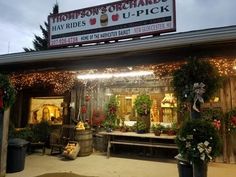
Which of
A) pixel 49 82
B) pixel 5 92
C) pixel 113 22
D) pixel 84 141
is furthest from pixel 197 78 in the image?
pixel 49 82

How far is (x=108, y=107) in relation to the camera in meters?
9.32

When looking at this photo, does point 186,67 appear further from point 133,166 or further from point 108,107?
point 108,107

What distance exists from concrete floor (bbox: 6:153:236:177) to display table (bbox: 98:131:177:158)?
1.58ft

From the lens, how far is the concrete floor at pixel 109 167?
643 cm

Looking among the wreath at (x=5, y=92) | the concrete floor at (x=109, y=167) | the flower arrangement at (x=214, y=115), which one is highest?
the wreath at (x=5, y=92)

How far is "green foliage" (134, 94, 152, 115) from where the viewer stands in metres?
8.73

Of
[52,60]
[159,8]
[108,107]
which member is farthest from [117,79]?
[52,60]

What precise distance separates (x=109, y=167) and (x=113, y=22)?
12.9 ft

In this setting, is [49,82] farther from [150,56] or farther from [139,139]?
[150,56]

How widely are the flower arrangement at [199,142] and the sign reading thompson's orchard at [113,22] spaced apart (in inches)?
112

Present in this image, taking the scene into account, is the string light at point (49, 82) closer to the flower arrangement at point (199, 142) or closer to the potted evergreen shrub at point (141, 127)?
the potted evergreen shrub at point (141, 127)

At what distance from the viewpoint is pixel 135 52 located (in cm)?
477

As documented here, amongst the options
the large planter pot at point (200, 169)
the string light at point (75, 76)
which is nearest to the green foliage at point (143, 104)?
the string light at point (75, 76)

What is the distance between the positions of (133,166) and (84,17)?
14.3 ft
